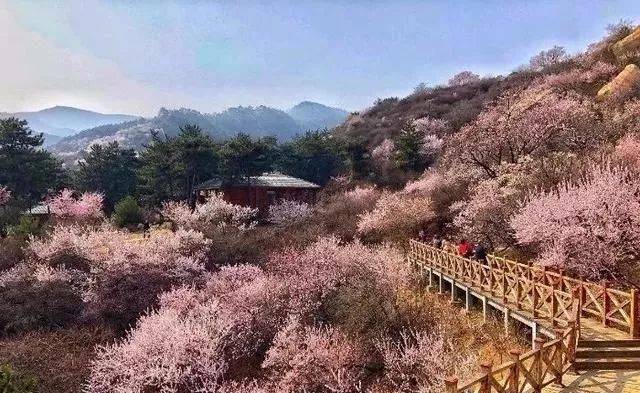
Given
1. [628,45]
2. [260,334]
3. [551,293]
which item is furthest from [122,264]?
[628,45]

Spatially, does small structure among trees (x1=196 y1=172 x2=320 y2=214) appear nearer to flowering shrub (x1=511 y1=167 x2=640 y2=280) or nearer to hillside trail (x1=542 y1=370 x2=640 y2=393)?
flowering shrub (x1=511 y1=167 x2=640 y2=280)

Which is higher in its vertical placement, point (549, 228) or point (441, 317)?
point (549, 228)

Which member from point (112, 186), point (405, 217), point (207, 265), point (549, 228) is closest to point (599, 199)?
point (549, 228)

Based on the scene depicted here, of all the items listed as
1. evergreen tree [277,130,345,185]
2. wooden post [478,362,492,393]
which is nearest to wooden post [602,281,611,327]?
wooden post [478,362,492,393]

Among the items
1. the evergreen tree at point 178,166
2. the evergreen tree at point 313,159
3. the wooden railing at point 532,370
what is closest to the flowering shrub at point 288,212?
the evergreen tree at point 178,166

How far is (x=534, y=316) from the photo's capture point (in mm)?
15102

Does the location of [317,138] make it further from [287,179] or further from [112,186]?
[112,186]

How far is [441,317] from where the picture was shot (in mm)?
20344

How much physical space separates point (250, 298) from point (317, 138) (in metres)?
37.0

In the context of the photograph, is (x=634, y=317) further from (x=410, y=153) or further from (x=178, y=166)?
(x=178, y=166)

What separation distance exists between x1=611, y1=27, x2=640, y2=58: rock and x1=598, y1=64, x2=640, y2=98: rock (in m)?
7.80

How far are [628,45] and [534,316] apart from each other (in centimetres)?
4848

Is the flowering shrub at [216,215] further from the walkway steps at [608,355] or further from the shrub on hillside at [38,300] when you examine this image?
the walkway steps at [608,355]

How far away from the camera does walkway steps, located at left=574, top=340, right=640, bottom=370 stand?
12109 millimetres
